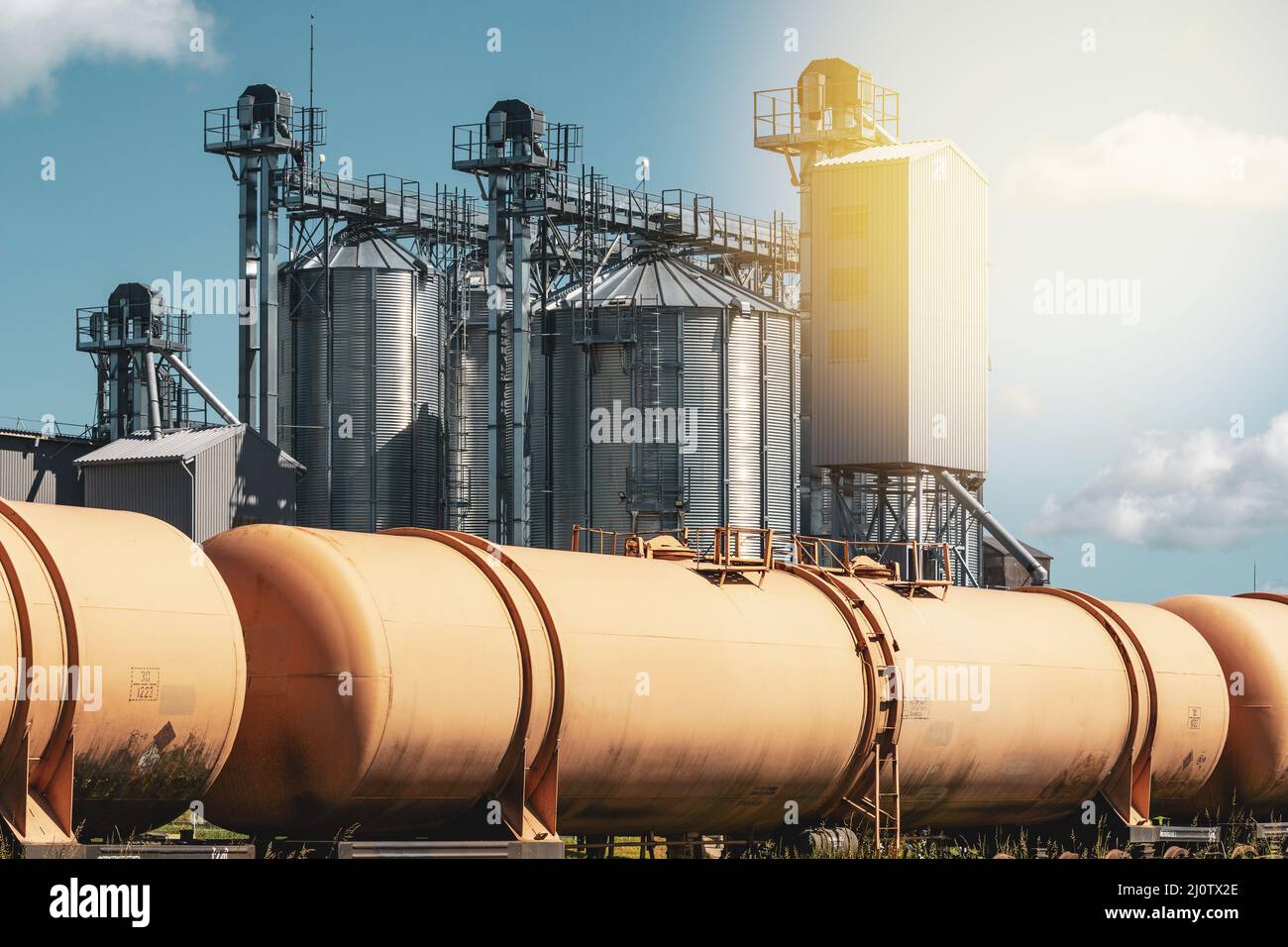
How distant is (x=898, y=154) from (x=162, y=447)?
877 inches

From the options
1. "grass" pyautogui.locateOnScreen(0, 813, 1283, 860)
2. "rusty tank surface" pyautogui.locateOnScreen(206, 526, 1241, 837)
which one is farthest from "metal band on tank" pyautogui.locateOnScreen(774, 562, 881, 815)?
"grass" pyautogui.locateOnScreen(0, 813, 1283, 860)

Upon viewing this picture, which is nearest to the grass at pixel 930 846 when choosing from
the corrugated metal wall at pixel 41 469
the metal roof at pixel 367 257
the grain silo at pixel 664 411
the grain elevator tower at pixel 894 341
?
the grain elevator tower at pixel 894 341

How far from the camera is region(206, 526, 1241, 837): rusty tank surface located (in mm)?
14734

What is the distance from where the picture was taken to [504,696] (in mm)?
15500

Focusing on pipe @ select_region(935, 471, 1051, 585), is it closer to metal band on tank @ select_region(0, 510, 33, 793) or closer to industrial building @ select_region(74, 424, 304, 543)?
industrial building @ select_region(74, 424, 304, 543)

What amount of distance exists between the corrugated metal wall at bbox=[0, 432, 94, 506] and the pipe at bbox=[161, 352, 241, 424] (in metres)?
3.76

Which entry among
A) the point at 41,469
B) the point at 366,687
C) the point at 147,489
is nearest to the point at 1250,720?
the point at 366,687

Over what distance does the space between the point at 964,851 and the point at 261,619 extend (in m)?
9.95

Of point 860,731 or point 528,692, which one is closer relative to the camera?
point 528,692

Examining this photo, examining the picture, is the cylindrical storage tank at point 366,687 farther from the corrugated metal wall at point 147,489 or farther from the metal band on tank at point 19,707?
the corrugated metal wall at point 147,489

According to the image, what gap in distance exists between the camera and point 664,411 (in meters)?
48.5

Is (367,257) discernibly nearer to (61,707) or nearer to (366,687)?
(366,687)
